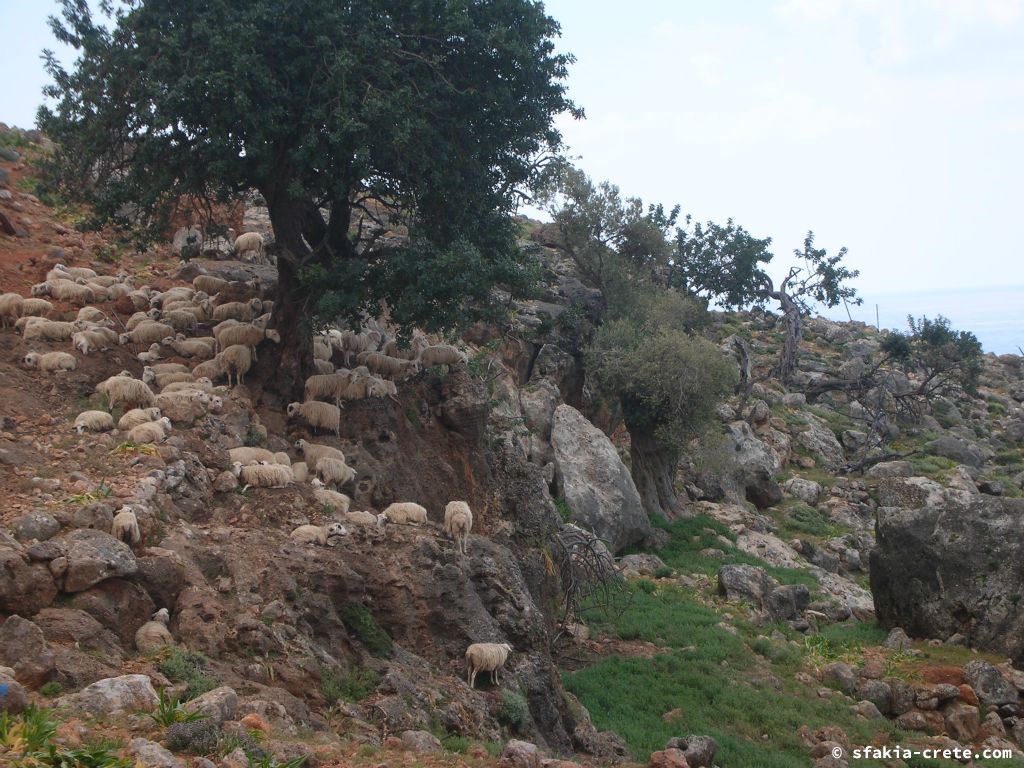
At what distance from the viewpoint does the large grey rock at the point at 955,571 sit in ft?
65.7

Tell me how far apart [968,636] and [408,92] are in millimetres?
16332

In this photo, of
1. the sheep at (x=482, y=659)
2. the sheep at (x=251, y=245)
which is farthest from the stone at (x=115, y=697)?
the sheep at (x=251, y=245)

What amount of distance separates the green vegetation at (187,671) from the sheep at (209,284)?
1216 centimetres

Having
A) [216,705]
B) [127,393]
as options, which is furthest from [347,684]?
[127,393]

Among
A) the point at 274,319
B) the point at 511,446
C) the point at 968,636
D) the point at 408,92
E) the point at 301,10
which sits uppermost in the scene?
the point at 301,10

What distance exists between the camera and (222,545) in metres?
11.7

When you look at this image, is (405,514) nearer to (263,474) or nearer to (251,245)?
(263,474)

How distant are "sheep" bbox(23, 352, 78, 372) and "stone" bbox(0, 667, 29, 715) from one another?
8959 millimetres

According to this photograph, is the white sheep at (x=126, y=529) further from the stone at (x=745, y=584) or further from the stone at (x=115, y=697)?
the stone at (x=745, y=584)

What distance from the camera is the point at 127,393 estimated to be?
14.5 metres

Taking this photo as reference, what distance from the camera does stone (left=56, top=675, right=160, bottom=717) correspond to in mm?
7812

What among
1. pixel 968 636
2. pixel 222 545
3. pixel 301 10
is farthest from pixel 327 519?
pixel 968 636

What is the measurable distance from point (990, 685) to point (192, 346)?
16.6 m

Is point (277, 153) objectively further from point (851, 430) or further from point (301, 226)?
point (851, 430)
